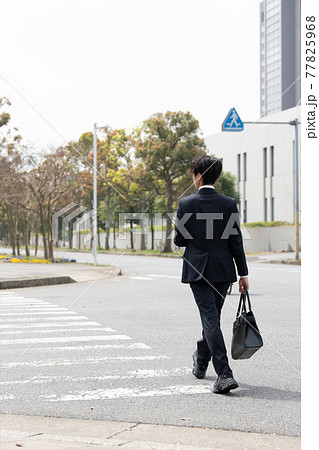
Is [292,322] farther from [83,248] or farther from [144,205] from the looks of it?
[83,248]

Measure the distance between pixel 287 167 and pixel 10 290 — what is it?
34308mm

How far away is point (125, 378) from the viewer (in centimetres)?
533

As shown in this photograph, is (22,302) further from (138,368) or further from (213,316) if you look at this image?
(213,316)

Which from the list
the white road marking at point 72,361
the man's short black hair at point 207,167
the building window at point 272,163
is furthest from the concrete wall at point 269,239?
the man's short black hair at point 207,167

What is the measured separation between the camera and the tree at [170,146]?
41.0 m

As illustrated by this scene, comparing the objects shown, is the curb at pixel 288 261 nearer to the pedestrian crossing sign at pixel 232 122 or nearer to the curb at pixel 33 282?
the curb at pixel 33 282

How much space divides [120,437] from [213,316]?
145cm

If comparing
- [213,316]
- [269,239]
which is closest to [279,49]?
[269,239]

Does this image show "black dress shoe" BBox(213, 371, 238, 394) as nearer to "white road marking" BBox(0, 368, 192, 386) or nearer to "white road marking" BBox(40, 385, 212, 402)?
"white road marking" BBox(40, 385, 212, 402)

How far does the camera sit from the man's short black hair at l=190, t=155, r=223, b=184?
16.1 ft

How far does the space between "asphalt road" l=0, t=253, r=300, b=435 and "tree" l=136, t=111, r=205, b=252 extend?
30.4m

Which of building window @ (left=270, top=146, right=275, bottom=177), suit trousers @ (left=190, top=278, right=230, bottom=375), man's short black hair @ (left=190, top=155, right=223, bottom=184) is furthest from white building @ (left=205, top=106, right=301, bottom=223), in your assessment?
suit trousers @ (left=190, top=278, right=230, bottom=375)

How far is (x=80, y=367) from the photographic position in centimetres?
579
